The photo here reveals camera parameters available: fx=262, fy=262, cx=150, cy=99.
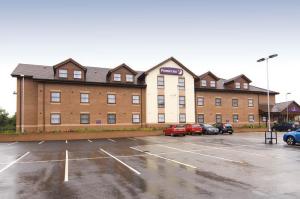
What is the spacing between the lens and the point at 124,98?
3941cm

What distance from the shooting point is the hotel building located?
115ft

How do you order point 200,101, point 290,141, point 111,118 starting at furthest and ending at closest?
point 200,101, point 111,118, point 290,141

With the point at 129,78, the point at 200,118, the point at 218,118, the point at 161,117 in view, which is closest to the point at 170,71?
the point at 129,78

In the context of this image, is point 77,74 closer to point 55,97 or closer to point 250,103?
point 55,97

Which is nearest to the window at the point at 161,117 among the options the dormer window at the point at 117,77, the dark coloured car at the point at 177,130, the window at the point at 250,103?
the dark coloured car at the point at 177,130

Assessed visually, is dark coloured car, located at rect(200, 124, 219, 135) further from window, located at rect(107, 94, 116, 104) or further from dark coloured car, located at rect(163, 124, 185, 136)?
window, located at rect(107, 94, 116, 104)

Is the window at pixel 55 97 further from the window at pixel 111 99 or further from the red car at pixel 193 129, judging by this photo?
the red car at pixel 193 129

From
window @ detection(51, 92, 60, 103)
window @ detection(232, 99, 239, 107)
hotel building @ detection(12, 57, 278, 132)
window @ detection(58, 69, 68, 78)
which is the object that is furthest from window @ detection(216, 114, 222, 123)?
window @ detection(51, 92, 60, 103)

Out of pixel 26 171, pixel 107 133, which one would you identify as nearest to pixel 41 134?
pixel 107 133

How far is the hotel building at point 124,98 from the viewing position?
35094 mm

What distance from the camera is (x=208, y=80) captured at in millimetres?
45875

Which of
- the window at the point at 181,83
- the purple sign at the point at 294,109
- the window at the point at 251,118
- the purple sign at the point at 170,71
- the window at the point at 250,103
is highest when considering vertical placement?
the purple sign at the point at 170,71

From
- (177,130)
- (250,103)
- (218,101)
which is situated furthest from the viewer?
(250,103)

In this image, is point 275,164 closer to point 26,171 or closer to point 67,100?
point 26,171
